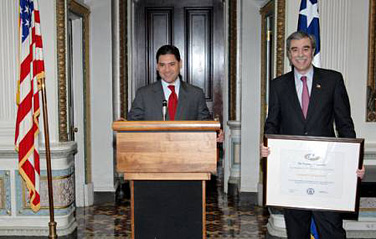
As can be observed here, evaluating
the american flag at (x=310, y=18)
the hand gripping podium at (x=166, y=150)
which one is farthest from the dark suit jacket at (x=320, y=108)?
the american flag at (x=310, y=18)

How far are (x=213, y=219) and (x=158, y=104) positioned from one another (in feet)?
8.64

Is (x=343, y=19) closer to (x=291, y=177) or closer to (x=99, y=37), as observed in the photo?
(x=291, y=177)

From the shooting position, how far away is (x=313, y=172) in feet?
9.52

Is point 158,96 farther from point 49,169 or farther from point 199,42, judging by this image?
point 199,42

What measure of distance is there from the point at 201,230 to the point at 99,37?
12.9 feet

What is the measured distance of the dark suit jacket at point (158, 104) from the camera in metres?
3.08

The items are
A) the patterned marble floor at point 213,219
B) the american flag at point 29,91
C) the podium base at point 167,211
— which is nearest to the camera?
the podium base at point 167,211

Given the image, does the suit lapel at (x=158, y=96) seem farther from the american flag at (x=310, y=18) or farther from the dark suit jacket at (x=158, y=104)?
the american flag at (x=310, y=18)

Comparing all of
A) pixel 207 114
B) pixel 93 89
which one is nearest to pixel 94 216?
pixel 93 89

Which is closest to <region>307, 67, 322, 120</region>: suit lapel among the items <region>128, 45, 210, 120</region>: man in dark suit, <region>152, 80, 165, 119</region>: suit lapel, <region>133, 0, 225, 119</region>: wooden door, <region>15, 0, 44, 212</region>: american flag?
<region>128, 45, 210, 120</region>: man in dark suit

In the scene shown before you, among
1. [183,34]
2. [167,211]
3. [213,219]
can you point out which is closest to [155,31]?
[183,34]

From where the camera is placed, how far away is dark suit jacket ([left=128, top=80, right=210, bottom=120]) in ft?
10.1

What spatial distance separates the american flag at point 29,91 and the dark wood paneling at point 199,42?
416 centimetres

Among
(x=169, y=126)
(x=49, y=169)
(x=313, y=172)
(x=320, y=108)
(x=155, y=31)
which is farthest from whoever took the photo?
(x=155, y=31)
